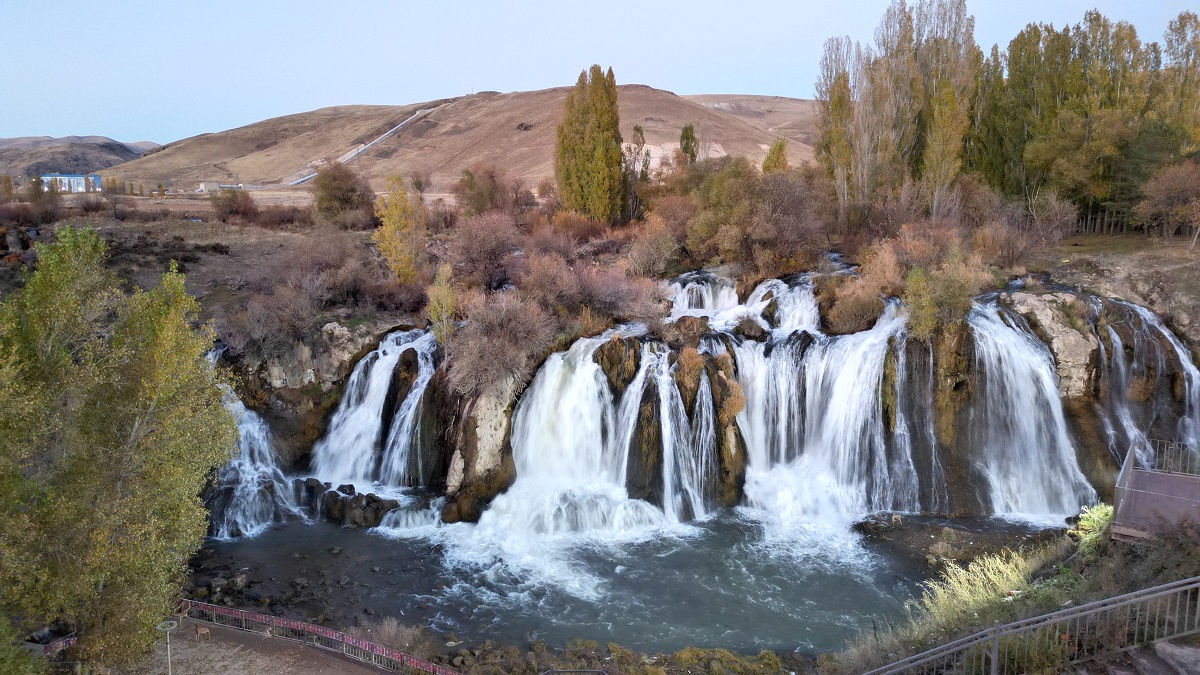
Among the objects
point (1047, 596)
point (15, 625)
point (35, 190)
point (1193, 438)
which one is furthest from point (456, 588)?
point (35, 190)

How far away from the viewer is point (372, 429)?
22328 millimetres

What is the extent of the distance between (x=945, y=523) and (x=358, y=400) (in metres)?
16.6

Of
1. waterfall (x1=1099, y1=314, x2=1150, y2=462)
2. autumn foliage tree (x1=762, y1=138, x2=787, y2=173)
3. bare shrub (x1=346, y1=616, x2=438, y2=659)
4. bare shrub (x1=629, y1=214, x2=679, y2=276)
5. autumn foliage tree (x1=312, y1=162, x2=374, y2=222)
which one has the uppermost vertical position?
autumn foliage tree (x1=762, y1=138, x2=787, y2=173)

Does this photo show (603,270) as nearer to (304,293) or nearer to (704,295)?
(704,295)

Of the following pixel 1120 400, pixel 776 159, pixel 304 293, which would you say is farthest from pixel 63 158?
pixel 1120 400

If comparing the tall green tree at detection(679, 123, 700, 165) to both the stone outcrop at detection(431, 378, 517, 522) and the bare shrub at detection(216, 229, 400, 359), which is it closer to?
the bare shrub at detection(216, 229, 400, 359)

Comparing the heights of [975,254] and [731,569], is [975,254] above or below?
above

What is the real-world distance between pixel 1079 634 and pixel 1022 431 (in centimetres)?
1172

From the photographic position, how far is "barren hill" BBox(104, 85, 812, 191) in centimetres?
9456

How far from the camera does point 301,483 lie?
2109cm

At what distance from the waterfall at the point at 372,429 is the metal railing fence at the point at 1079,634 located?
49.8 ft

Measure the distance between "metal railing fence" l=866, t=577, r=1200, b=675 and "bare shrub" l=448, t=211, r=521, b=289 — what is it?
71.1ft

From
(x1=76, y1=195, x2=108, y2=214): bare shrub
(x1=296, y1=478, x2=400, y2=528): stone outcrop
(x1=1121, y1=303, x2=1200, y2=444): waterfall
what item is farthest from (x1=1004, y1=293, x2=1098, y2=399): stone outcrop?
(x1=76, y1=195, x2=108, y2=214): bare shrub

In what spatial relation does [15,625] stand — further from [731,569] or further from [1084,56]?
[1084,56]
